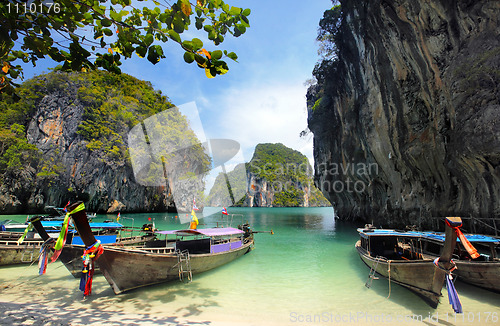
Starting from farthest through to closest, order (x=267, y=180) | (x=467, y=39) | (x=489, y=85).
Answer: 1. (x=267, y=180)
2. (x=467, y=39)
3. (x=489, y=85)

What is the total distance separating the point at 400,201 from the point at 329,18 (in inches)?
709

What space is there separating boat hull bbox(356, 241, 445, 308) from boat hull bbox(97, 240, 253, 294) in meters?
6.46

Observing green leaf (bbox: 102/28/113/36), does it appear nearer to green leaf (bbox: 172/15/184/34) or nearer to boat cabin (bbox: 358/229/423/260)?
green leaf (bbox: 172/15/184/34)

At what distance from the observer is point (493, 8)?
383 inches

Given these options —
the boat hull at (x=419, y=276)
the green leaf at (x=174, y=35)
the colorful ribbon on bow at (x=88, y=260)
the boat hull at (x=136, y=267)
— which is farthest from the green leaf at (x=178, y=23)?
the boat hull at (x=419, y=276)

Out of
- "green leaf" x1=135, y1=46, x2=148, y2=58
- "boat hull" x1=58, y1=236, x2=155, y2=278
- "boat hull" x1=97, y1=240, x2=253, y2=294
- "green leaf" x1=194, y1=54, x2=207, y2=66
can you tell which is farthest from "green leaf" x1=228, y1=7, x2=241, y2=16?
"boat hull" x1=58, y1=236, x2=155, y2=278

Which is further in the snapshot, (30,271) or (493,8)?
(493,8)

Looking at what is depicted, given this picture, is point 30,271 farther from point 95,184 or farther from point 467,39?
point 95,184

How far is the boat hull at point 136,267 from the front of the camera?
21.0 feet

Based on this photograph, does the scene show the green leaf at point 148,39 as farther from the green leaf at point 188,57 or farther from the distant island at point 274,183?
the distant island at point 274,183

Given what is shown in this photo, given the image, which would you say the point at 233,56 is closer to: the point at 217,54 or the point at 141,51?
the point at 217,54

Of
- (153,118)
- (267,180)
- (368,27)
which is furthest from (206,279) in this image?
(267,180)

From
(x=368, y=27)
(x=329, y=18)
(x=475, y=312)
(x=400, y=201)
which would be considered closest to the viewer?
(x=475, y=312)

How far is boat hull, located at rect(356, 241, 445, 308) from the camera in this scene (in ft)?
19.1
